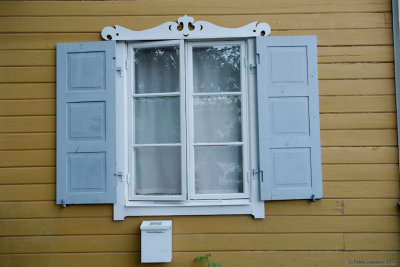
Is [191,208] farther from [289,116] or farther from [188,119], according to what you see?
[289,116]

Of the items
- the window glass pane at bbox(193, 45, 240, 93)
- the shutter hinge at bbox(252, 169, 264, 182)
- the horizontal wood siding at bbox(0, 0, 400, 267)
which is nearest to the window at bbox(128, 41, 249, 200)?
the window glass pane at bbox(193, 45, 240, 93)

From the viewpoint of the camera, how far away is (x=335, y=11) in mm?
2549

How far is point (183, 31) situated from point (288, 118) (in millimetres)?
1086

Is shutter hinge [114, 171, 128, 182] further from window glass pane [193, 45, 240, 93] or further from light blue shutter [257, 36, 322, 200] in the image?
light blue shutter [257, 36, 322, 200]

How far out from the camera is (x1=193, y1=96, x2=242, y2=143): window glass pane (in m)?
2.58

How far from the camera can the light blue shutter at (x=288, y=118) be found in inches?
96.3

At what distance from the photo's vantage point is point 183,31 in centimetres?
253

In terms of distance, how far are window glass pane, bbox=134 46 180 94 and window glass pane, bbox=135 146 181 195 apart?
1.65 feet

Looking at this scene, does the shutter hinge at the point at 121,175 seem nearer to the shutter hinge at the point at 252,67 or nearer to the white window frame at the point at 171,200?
the white window frame at the point at 171,200

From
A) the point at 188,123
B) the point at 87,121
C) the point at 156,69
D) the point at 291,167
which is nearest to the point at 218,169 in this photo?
the point at 188,123

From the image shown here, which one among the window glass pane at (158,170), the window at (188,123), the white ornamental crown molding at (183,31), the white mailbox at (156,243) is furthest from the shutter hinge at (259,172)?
the white ornamental crown molding at (183,31)

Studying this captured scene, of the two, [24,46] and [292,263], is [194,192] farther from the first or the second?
[24,46]

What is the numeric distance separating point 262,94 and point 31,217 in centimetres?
207

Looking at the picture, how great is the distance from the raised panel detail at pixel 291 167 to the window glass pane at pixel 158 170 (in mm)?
774
